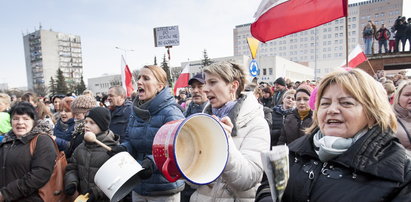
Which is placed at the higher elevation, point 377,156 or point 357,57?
point 357,57

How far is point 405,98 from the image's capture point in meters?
2.93

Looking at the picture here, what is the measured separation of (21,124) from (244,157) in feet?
8.18

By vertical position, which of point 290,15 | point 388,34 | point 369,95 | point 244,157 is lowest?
point 244,157

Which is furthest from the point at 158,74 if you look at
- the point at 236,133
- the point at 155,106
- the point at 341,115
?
the point at 341,115

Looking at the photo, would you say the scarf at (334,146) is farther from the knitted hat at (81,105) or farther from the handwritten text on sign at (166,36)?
the handwritten text on sign at (166,36)

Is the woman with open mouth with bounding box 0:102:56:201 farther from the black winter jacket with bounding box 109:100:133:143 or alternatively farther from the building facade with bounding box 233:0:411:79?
the building facade with bounding box 233:0:411:79

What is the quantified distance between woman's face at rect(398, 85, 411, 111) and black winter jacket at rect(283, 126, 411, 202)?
2.09m

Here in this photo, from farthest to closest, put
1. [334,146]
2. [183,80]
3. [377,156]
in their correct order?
1. [183,80]
2. [334,146]
3. [377,156]

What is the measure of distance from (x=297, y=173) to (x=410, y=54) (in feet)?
58.8

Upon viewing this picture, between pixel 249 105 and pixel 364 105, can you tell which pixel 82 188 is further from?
pixel 364 105

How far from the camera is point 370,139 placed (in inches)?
49.8

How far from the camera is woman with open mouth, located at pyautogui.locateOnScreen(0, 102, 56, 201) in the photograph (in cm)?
256

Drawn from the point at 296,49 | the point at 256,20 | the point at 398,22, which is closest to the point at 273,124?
the point at 256,20

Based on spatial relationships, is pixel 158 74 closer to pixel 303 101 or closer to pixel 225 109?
pixel 225 109
